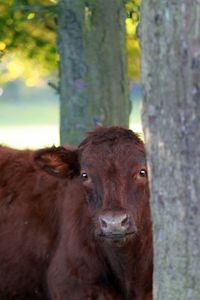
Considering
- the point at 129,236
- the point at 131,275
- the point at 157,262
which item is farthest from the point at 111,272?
the point at 157,262

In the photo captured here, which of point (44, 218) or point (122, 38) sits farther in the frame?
point (122, 38)

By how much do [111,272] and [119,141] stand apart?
106cm

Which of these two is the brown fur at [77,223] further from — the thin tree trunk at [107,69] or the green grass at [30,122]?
the green grass at [30,122]

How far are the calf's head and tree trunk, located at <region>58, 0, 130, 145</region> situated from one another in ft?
12.1

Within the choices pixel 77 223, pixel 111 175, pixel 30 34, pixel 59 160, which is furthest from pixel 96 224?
pixel 30 34

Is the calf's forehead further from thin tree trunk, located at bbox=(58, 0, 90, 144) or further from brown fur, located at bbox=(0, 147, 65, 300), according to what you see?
thin tree trunk, located at bbox=(58, 0, 90, 144)

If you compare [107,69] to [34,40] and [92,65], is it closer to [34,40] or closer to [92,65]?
[92,65]

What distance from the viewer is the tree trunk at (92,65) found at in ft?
41.9

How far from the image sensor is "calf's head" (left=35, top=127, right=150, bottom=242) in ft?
27.3

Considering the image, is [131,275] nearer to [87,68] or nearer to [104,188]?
[104,188]

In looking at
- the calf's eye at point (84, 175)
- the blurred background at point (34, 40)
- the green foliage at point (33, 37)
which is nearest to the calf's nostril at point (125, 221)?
the calf's eye at point (84, 175)

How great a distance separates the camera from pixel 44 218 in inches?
376

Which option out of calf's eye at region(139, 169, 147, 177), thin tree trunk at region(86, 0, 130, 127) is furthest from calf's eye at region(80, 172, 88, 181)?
thin tree trunk at region(86, 0, 130, 127)

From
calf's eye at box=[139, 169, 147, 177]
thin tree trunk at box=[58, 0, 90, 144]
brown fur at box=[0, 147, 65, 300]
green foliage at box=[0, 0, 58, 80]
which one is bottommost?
brown fur at box=[0, 147, 65, 300]
